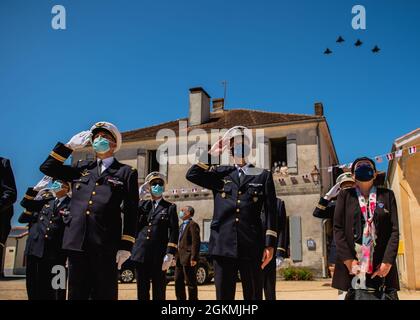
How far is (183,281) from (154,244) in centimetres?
208

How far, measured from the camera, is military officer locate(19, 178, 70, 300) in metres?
7.05

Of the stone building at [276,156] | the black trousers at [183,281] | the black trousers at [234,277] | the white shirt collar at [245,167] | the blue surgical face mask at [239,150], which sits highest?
the stone building at [276,156]

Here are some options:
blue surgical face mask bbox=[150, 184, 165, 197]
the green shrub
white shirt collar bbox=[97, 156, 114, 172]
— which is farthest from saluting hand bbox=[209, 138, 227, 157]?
the green shrub

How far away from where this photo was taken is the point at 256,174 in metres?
5.15

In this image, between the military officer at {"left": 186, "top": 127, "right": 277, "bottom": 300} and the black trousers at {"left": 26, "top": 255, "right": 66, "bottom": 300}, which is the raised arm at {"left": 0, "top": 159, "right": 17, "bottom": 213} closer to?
the black trousers at {"left": 26, "top": 255, "right": 66, "bottom": 300}

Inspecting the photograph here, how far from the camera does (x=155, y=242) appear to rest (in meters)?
7.33

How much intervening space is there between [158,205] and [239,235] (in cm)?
319

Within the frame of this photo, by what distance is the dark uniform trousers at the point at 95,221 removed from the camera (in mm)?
4438

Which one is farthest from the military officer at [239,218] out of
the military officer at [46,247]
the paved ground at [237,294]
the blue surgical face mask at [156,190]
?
the paved ground at [237,294]

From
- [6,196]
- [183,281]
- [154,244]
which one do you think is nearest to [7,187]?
[6,196]

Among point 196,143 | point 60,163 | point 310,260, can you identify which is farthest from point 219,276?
point 196,143

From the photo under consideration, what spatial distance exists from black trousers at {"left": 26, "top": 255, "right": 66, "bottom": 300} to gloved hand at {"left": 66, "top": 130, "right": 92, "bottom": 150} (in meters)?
2.98

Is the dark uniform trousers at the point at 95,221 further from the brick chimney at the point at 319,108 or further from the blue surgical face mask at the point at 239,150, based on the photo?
the brick chimney at the point at 319,108

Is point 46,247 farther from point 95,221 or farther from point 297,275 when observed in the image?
point 297,275
